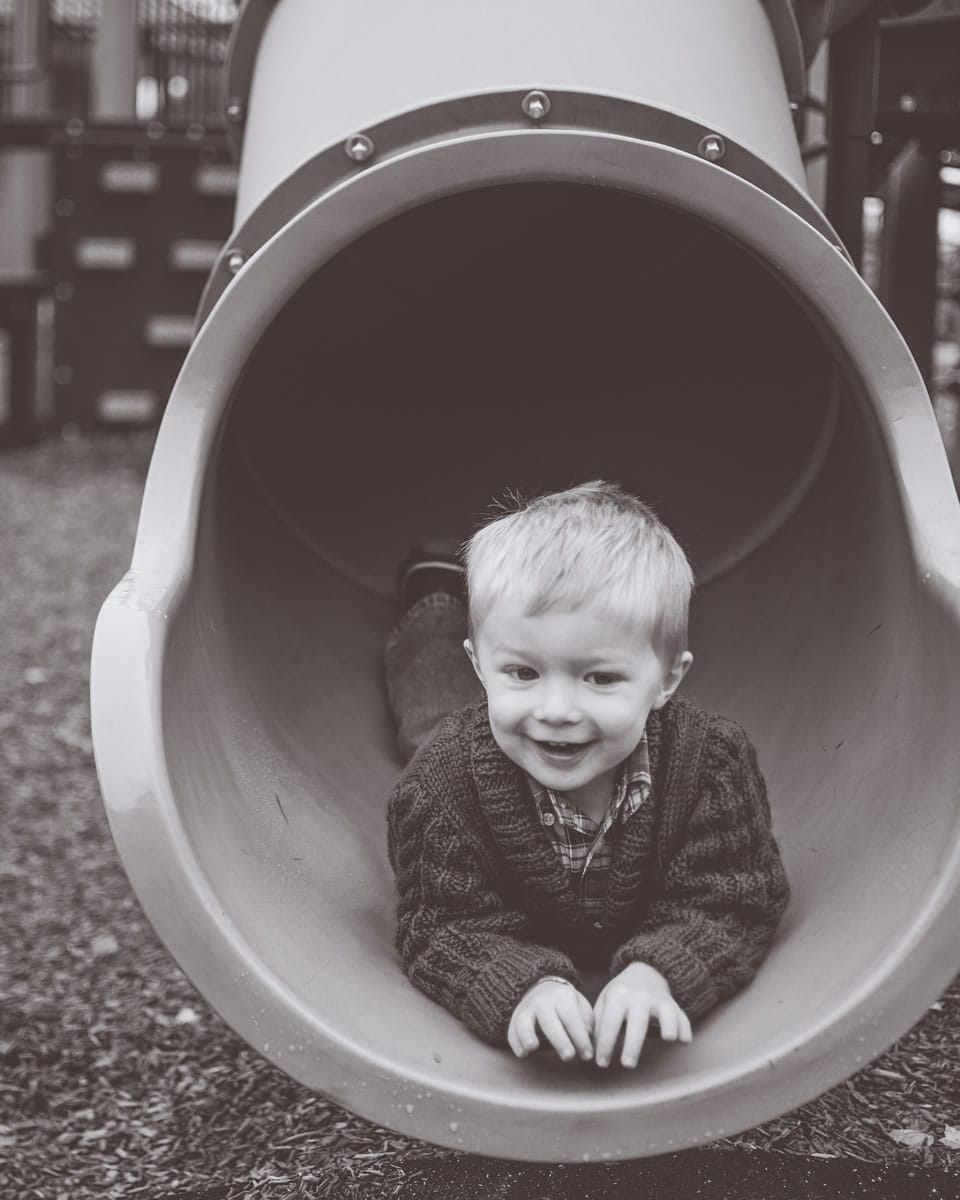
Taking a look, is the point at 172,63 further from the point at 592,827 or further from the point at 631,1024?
the point at 631,1024

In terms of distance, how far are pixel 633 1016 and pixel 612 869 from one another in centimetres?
24

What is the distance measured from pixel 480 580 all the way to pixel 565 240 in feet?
3.98

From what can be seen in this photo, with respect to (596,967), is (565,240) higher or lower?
higher

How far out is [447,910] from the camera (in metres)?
1.44

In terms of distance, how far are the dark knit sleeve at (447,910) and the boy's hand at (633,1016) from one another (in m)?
0.08

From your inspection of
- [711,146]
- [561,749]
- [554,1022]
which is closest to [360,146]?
[711,146]

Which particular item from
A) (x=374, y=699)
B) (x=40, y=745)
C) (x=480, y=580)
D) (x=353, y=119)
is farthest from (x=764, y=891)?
(x=40, y=745)

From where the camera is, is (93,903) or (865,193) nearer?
(865,193)

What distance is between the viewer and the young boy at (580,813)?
4.26 feet

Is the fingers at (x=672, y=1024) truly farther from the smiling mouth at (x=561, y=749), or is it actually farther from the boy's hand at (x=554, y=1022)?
the smiling mouth at (x=561, y=749)

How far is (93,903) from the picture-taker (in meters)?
2.29

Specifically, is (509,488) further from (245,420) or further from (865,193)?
(865,193)

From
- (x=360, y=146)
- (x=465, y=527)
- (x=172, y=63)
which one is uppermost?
(x=360, y=146)

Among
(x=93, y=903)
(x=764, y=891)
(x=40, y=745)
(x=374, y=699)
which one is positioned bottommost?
(x=40, y=745)
